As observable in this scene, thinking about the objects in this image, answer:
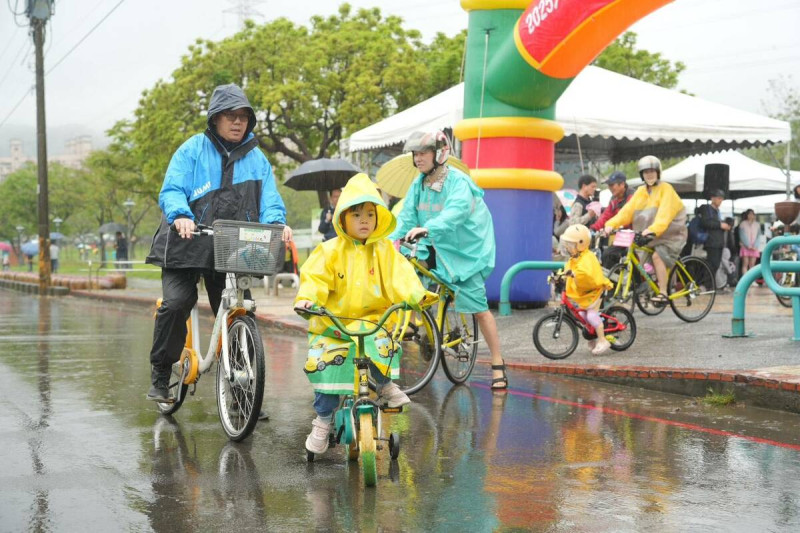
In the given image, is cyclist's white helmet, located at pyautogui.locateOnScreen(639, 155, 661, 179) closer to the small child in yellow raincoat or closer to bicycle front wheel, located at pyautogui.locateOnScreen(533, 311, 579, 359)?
the small child in yellow raincoat

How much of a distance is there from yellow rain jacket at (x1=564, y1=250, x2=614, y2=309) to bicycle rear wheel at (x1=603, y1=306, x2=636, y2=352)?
39 centimetres

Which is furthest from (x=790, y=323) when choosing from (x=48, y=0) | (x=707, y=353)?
(x=48, y=0)

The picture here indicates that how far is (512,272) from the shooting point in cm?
1160

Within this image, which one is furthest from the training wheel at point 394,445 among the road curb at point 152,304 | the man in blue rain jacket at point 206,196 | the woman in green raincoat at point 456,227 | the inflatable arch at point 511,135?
the inflatable arch at point 511,135

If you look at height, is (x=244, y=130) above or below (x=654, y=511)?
above

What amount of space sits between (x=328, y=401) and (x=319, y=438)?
205 mm

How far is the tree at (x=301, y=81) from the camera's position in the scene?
36.0 m

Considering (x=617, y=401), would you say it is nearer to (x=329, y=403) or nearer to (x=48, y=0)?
(x=329, y=403)

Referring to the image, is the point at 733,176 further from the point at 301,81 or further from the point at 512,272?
the point at 301,81

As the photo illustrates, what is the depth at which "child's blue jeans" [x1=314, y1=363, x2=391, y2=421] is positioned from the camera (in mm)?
5176

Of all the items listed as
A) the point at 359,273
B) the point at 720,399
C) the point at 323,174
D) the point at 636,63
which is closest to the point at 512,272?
the point at 720,399

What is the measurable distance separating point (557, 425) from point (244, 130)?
107 inches

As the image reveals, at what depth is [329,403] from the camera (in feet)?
17.1

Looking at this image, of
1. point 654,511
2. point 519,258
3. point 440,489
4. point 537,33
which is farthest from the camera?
point 519,258
